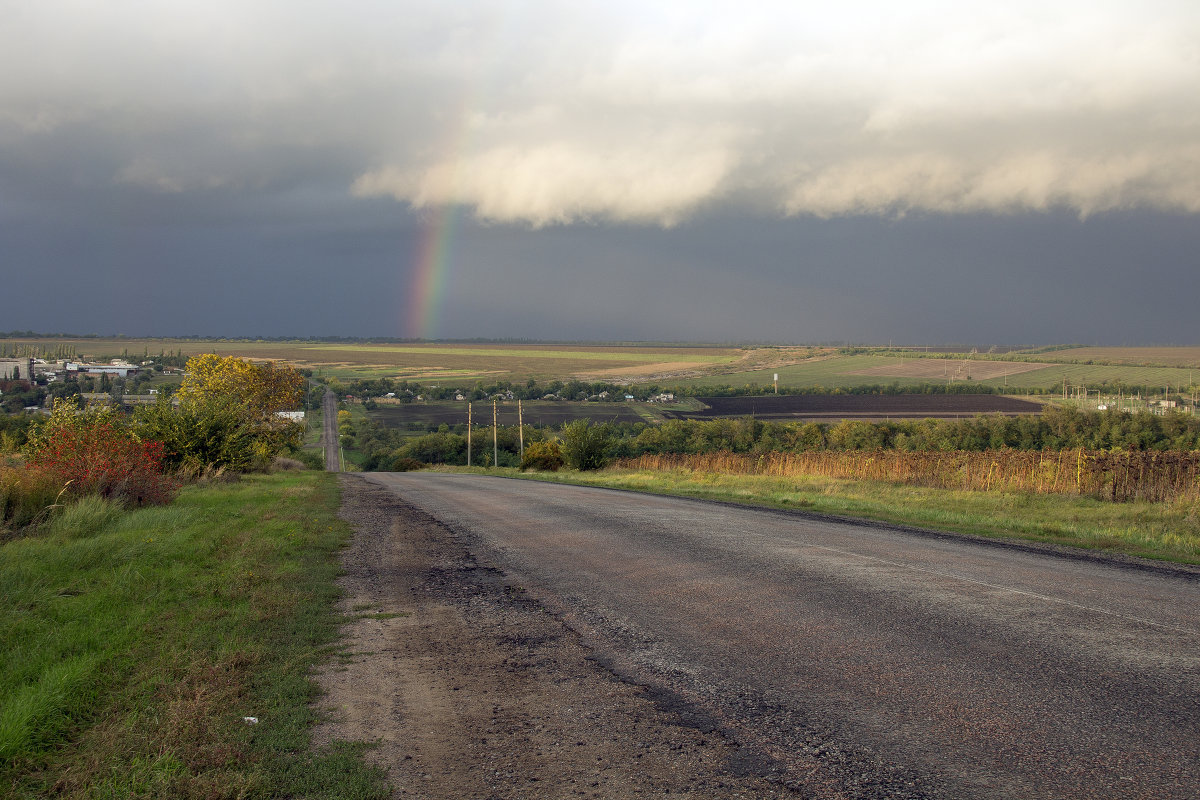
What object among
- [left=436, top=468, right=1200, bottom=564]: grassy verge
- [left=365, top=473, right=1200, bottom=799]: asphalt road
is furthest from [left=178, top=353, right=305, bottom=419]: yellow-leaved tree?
[left=365, top=473, right=1200, bottom=799]: asphalt road

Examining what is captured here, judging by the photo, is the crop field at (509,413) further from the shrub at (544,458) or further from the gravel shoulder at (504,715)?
the gravel shoulder at (504,715)

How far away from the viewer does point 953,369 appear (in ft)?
462

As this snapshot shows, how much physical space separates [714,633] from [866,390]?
4616 inches

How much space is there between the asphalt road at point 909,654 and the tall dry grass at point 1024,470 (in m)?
10.7

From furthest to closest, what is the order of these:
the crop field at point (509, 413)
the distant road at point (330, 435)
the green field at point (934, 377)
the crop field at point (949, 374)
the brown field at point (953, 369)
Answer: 1. the brown field at point (953, 369)
2. the crop field at point (949, 374)
3. the green field at point (934, 377)
4. the crop field at point (509, 413)
5. the distant road at point (330, 435)

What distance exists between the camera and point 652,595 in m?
8.98

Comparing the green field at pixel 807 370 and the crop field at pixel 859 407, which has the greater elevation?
the green field at pixel 807 370

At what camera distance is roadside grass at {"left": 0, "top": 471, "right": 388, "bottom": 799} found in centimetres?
443

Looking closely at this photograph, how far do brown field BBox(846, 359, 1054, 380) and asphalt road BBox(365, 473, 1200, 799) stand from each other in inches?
5093

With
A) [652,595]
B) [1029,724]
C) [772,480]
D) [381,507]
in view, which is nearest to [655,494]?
[772,480]

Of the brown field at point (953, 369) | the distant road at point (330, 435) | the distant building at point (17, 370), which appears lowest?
the distant road at point (330, 435)

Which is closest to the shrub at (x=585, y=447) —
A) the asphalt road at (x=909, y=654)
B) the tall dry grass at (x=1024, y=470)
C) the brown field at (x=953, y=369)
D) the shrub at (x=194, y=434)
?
the tall dry grass at (x=1024, y=470)

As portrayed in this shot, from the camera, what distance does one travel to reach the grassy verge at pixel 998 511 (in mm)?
13695

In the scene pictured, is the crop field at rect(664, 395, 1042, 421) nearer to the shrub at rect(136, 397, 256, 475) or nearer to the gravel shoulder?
the shrub at rect(136, 397, 256, 475)
